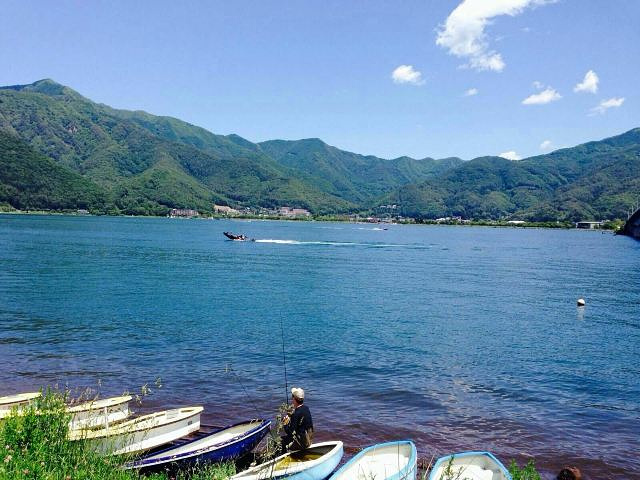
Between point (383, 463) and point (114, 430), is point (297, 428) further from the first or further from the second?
point (114, 430)

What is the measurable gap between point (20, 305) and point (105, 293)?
9.24 m

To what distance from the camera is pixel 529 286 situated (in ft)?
225

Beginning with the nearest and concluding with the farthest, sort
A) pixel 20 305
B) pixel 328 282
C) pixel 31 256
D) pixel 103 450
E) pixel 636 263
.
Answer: pixel 103 450 → pixel 20 305 → pixel 328 282 → pixel 31 256 → pixel 636 263

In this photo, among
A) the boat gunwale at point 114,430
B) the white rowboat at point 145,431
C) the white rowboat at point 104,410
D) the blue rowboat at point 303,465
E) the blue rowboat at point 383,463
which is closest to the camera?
the boat gunwale at point 114,430

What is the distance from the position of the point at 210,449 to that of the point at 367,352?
18355 millimetres

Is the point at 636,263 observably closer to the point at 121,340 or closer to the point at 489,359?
the point at 489,359

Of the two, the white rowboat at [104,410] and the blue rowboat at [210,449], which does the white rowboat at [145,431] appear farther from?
the white rowboat at [104,410]

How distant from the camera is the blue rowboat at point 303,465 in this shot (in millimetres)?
12867

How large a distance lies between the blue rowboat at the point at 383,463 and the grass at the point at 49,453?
328 centimetres

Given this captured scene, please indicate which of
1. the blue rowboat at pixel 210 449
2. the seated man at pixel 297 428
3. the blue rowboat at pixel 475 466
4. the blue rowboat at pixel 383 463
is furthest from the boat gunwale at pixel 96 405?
the blue rowboat at pixel 475 466

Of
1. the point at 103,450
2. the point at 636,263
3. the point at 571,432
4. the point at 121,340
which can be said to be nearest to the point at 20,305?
the point at 121,340

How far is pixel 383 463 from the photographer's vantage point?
1490 cm

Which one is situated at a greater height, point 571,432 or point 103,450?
point 103,450

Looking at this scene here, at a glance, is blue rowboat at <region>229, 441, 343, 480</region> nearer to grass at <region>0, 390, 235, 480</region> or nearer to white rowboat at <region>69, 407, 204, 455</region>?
grass at <region>0, 390, 235, 480</region>
